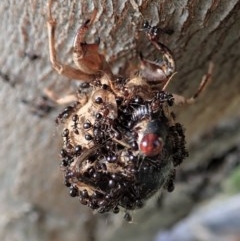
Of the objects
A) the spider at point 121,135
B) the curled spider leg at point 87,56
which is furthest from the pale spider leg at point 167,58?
the curled spider leg at point 87,56

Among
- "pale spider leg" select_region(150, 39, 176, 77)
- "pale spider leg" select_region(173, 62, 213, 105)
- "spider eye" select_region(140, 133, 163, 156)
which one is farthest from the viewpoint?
"pale spider leg" select_region(173, 62, 213, 105)

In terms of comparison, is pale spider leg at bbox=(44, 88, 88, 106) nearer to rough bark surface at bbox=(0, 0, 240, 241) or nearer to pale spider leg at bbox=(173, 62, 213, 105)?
rough bark surface at bbox=(0, 0, 240, 241)

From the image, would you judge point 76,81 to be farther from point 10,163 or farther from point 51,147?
point 10,163

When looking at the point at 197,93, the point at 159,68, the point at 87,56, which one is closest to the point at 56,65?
the point at 87,56

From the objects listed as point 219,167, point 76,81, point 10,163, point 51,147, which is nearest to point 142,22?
point 76,81

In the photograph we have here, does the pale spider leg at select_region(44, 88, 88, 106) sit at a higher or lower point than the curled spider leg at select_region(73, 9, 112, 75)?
lower

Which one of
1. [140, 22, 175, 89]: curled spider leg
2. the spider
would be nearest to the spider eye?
the spider

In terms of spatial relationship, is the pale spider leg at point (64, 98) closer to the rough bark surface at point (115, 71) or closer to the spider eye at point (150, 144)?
the rough bark surface at point (115, 71)
